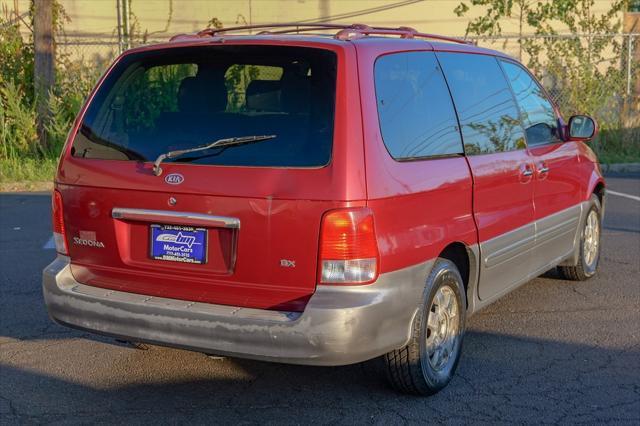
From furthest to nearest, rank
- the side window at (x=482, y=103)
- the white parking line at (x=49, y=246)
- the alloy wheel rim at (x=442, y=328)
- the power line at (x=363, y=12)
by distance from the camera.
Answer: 1. the power line at (x=363, y=12)
2. the white parking line at (x=49, y=246)
3. the side window at (x=482, y=103)
4. the alloy wheel rim at (x=442, y=328)

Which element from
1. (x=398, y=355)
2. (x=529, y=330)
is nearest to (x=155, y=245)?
(x=398, y=355)

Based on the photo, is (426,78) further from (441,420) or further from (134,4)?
(134,4)

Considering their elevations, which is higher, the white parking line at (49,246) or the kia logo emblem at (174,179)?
the kia logo emblem at (174,179)

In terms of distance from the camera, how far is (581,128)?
6.19 meters

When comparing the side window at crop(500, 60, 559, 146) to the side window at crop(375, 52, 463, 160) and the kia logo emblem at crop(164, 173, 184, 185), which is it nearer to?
the side window at crop(375, 52, 463, 160)

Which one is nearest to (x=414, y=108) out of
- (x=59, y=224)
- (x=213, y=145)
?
(x=213, y=145)

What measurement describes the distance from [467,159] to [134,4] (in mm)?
22157

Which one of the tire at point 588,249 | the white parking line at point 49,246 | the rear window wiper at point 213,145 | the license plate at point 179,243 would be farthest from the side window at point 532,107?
the white parking line at point 49,246

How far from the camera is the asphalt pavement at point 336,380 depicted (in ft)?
14.1

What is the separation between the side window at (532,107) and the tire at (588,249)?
1.02 m

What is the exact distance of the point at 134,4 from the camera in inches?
989

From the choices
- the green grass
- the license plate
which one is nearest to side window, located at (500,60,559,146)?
the license plate

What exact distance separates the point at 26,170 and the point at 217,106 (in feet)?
33.4

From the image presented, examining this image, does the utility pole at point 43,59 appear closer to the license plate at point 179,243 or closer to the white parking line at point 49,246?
the white parking line at point 49,246
